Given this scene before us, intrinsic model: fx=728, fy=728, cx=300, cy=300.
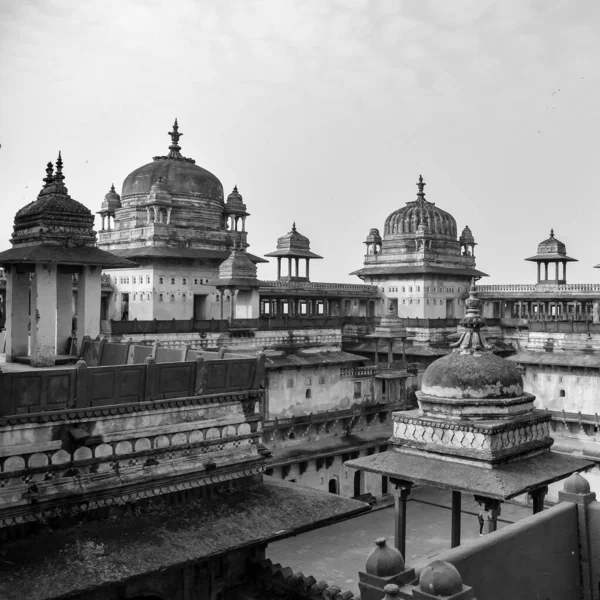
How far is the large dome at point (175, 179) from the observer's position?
3941cm

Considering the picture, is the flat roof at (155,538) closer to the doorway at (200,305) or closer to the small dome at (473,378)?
the small dome at (473,378)

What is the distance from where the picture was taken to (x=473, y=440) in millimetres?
11852

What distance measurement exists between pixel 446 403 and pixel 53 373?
6487 millimetres

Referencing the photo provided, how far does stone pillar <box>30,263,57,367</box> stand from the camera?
14.5 metres

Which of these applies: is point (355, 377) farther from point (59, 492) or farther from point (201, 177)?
point (59, 492)

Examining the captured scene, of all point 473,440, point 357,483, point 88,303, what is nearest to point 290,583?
point 473,440

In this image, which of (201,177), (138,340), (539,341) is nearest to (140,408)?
(138,340)

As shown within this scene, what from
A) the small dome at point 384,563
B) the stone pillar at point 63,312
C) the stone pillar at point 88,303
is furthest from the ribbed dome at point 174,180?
the small dome at point 384,563

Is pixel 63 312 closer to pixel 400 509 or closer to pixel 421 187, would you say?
pixel 400 509

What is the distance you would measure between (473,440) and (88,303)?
8.47m

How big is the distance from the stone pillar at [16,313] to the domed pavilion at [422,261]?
33.4 metres

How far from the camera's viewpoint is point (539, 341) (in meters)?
40.4

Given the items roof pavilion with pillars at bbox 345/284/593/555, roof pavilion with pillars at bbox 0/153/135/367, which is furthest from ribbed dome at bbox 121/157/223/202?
roof pavilion with pillars at bbox 345/284/593/555

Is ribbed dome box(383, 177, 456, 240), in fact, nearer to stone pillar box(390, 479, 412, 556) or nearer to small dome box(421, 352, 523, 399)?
small dome box(421, 352, 523, 399)
